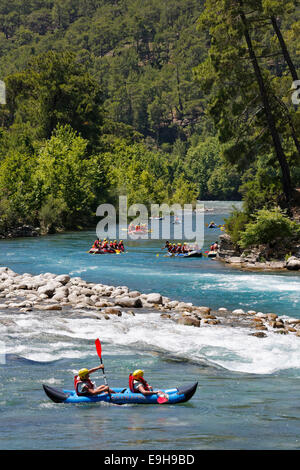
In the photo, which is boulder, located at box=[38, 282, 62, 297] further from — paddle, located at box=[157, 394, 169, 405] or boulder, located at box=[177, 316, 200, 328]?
paddle, located at box=[157, 394, 169, 405]

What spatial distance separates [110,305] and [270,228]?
37.2 ft

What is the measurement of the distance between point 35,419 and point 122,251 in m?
24.7

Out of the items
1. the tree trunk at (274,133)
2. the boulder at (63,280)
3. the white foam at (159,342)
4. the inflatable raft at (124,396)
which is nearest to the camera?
the inflatable raft at (124,396)

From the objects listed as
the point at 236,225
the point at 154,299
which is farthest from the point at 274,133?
the point at 154,299

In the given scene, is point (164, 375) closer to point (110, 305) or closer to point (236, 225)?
point (110, 305)

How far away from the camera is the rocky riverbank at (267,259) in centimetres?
2586

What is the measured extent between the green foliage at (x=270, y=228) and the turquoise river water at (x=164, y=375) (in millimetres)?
5758

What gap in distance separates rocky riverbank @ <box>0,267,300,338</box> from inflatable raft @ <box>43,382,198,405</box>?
180 inches

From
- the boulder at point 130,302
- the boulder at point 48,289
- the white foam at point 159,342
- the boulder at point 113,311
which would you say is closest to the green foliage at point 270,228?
the boulder at point 130,302

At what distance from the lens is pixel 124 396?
1018cm

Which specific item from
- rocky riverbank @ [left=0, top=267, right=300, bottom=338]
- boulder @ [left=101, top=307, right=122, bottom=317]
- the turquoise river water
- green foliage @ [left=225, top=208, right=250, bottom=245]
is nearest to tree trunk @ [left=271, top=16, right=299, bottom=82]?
green foliage @ [left=225, top=208, right=250, bottom=245]

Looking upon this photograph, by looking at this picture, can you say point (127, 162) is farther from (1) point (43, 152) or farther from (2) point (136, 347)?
(2) point (136, 347)

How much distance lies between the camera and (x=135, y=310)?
57.9 ft

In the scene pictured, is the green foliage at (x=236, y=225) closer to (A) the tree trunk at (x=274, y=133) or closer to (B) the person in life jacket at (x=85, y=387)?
(A) the tree trunk at (x=274, y=133)
